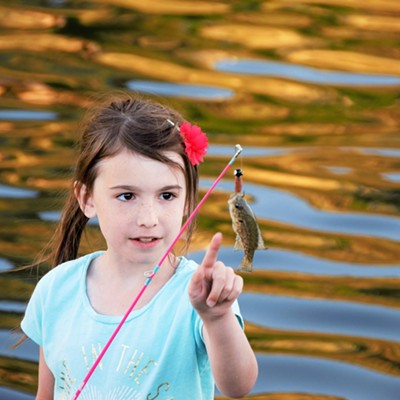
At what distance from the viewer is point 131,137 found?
341 centimetres

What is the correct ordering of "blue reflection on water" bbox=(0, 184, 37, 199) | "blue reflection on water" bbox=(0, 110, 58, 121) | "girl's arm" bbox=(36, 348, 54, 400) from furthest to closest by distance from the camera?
1. "blue reflection on water" bbox=(0, 110, 58, 121)
2. "blue reflection on water" bbox=(0, 184, 37, 199)
3. "girl's arm" bbox=(36, 348, 54, 400)

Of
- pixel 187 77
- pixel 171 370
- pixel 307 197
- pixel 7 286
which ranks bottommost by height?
pixel 171 370

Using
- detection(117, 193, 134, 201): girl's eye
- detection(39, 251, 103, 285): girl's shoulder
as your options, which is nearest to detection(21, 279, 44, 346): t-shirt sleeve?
detection(39, 251, 103, 285): girl's shoulder

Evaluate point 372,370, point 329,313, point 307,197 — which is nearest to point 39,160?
point 307,197

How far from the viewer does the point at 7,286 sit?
5590 millimetres

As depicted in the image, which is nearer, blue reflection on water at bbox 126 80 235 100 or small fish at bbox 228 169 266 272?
small fish at bbox 228 169 266 272

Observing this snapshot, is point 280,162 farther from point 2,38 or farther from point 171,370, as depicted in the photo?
point 171,370

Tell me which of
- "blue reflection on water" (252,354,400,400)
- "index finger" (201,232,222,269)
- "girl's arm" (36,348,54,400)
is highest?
"index finger" (201,232,222,269)

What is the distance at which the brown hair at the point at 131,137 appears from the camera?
3.39 meters

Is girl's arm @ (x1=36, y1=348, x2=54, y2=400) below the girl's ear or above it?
below

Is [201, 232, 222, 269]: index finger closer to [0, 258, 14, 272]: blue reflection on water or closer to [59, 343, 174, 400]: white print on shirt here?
[59, 343, 174, 400]: white print on shirt

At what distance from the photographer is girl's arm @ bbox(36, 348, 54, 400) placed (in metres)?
3.79

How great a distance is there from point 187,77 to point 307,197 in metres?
2.30

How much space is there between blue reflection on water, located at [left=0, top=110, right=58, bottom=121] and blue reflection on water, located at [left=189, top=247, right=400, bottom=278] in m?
2.44
